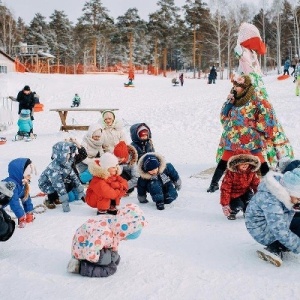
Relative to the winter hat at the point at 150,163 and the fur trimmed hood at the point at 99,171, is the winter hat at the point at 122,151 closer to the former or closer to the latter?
the winter hat at the point at 150,163

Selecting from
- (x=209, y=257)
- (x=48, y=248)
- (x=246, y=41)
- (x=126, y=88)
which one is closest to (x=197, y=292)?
(x=209, y=257)

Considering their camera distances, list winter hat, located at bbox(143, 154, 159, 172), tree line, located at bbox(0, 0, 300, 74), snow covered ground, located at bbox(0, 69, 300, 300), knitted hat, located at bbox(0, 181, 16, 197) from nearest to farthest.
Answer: snow covered ground, located at bbox(0, 69, 300, 300), knitted hat, located at bbox(0, 181, 16, 197), winter hat, located at bbox(143, 154, 159, 172), tree line, located at bbox(0, 0, 300, 74)

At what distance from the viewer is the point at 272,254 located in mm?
3291

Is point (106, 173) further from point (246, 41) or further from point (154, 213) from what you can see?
point (246, 41)

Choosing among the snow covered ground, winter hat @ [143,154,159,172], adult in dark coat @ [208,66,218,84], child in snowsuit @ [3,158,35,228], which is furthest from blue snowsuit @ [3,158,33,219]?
adult in dark coat @ [208,66,218,84]

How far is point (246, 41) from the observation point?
6125 mm

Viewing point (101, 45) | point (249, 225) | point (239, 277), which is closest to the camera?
point (239, 277)

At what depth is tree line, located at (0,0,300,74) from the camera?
43.9m

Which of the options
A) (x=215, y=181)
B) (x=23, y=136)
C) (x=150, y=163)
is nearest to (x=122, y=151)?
(x=150, y=163)

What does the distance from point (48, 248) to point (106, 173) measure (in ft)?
3.76

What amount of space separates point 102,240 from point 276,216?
135 centimetres

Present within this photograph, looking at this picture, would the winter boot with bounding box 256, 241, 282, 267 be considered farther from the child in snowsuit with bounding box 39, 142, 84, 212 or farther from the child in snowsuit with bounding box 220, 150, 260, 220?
the child in snowsuit with bounding box 39, 142, 84, 212

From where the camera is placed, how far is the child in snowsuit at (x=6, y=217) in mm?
3633

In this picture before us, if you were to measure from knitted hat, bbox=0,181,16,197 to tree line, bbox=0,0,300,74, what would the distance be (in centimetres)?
3857
